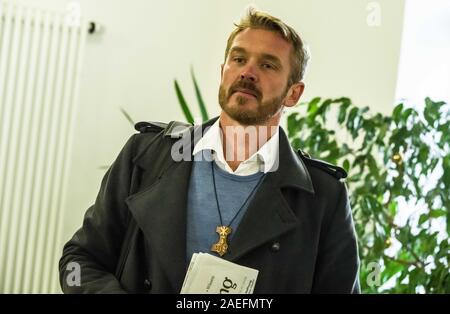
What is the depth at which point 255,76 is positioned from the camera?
1.35 meters

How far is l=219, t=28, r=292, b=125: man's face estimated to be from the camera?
1341 mm

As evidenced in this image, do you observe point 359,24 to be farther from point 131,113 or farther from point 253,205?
point 253,205

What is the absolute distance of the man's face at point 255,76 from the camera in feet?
4.40

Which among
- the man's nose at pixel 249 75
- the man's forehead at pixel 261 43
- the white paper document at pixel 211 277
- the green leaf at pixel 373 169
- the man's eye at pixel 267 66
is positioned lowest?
the white paper document at pixel 211 277

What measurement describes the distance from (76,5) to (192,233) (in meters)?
2.40

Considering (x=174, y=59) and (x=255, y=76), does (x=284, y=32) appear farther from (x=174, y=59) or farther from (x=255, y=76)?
(x=174, y=59)

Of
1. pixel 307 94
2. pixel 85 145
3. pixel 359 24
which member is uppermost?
pixel 359 24

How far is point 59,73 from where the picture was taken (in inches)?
129

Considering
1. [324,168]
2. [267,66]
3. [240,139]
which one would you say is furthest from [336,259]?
[267,66]

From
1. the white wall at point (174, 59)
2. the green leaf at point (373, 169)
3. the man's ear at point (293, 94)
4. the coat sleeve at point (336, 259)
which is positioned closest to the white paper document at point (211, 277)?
the coat sleeve at point (336, 259)

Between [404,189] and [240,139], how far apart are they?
1138 mm

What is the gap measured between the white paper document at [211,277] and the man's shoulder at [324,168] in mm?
333

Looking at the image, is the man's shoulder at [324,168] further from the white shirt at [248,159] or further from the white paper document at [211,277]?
the white paper document at [211,277]
